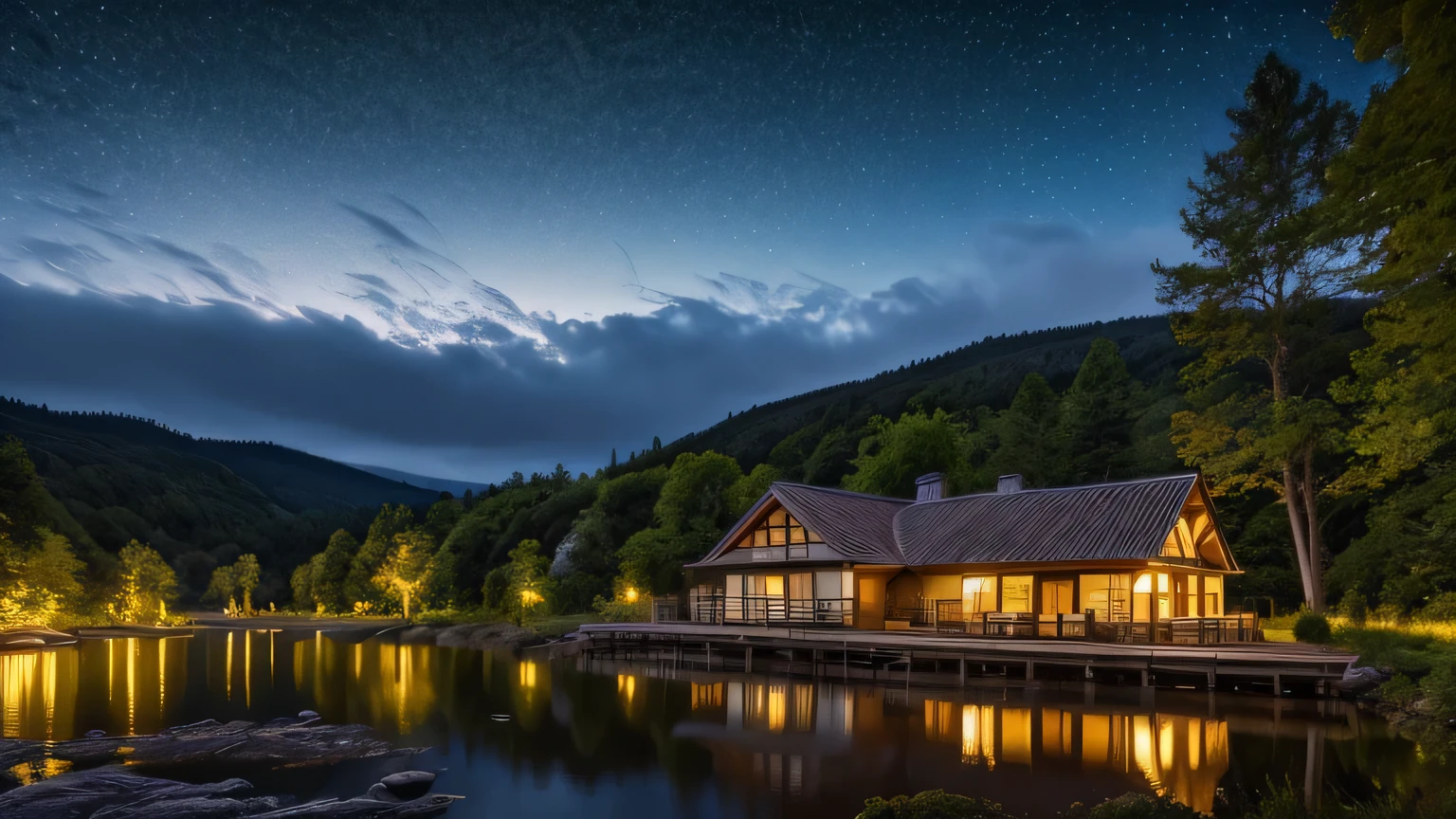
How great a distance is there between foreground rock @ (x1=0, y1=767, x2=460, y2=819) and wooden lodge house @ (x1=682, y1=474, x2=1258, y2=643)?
22.3 m

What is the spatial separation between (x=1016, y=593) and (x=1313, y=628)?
9.18 metres

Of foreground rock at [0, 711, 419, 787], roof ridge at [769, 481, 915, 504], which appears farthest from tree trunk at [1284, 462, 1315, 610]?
foreground rock at [0, 711, 419, 787]

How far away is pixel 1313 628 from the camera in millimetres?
29000

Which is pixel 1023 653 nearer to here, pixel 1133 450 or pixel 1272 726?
pixel 1272 726

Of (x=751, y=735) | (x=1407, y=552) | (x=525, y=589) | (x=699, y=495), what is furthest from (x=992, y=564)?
(x=525, y=589)

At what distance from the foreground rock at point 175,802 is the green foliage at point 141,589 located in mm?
57170

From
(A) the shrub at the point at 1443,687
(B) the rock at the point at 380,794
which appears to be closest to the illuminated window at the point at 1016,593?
(A) the shrub at the point at 1443,687

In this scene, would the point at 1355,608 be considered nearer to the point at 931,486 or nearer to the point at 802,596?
the point at 931,486

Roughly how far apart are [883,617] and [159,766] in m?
26.3

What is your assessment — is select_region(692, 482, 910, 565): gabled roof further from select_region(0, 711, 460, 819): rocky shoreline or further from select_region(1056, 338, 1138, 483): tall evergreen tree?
select_region(0, 711, 460, 819): rocky shoreline

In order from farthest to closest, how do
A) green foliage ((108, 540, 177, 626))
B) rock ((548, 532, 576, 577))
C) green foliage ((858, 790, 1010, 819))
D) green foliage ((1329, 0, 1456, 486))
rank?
green foliage ((108, 540, 177, 626)) < rock ((548, 532, 576, 577)) < green foliage ((1329, 0, 1456, 486)) < green foliage ((858, 790, 1010, 819))

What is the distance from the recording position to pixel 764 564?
38.5 m

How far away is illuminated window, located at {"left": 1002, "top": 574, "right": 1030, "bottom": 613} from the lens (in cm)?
3344

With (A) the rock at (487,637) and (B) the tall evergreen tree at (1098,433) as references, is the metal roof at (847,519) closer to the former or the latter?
(B) the tall evergreen tree at (1098,433)
